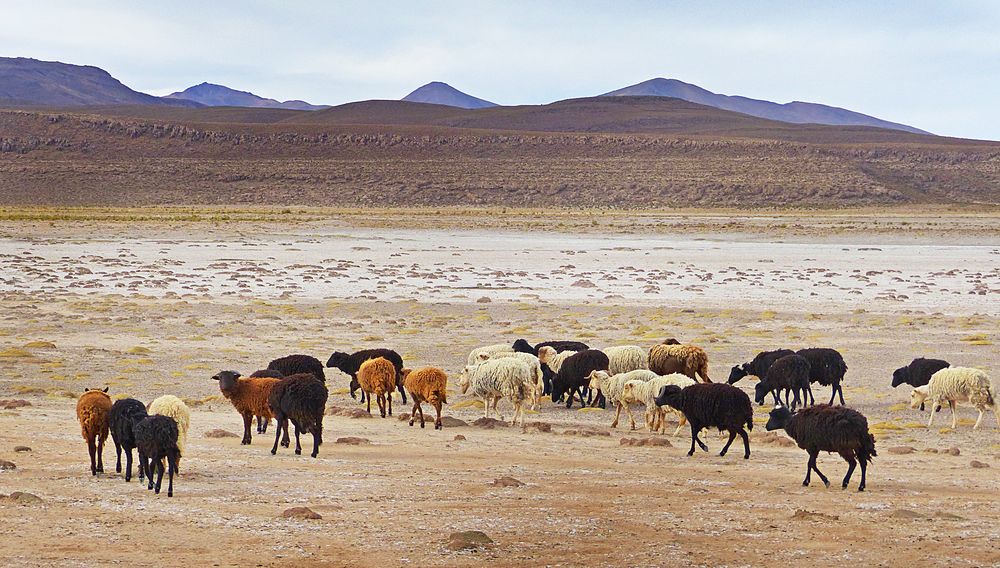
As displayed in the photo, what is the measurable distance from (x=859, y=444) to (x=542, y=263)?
32526mm

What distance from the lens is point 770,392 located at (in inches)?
714

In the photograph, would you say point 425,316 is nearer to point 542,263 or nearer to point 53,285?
point 53,285

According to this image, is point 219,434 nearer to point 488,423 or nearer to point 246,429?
point 246,429

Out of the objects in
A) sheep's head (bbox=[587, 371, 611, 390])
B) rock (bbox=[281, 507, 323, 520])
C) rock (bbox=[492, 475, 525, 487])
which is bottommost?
rock (bbox=[281, 507, 323, 520])

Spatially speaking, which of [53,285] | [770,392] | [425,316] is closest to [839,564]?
[770,392]

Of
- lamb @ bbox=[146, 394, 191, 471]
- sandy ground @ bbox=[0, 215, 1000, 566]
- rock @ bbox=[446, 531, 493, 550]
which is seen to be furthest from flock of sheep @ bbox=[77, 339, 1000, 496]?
rock @ bbox=[446, 531, 493, 550]

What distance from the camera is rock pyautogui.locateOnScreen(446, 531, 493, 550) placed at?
875 cm

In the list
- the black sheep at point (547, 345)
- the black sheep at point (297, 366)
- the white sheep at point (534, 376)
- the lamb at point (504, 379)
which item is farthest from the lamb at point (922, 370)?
the black sheep at point (297, 366)

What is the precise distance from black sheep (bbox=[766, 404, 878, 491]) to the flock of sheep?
0.01 meters

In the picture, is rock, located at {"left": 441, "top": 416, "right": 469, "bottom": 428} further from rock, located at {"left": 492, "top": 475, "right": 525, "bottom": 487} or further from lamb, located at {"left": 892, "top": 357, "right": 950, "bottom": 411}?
lamb, located at {"left": 892, "top": 357, "right": 950, "bottom": 411}

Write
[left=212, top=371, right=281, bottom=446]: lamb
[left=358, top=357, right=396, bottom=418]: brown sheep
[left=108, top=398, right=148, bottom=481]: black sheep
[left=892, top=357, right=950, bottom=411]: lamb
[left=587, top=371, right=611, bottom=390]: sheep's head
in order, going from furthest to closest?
[left=892, top=357, right=950, bottom=411]: lamb, [left=587, top=371, right=611, bottom=390]: sheep's head, [left=358, top=357, right=396, bottom=418]: brown sheep, [left=212, top=371, right=281, bottom=446]: lamb, [left=108, top=398, right=148, bottom=481]: black sheep

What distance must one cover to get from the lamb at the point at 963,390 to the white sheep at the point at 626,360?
14.0ft

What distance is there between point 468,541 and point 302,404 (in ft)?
13.3

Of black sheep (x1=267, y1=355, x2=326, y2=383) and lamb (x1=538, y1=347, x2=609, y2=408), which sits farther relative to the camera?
lamb (x1=538, y1=347, x2=609, y2=408)
